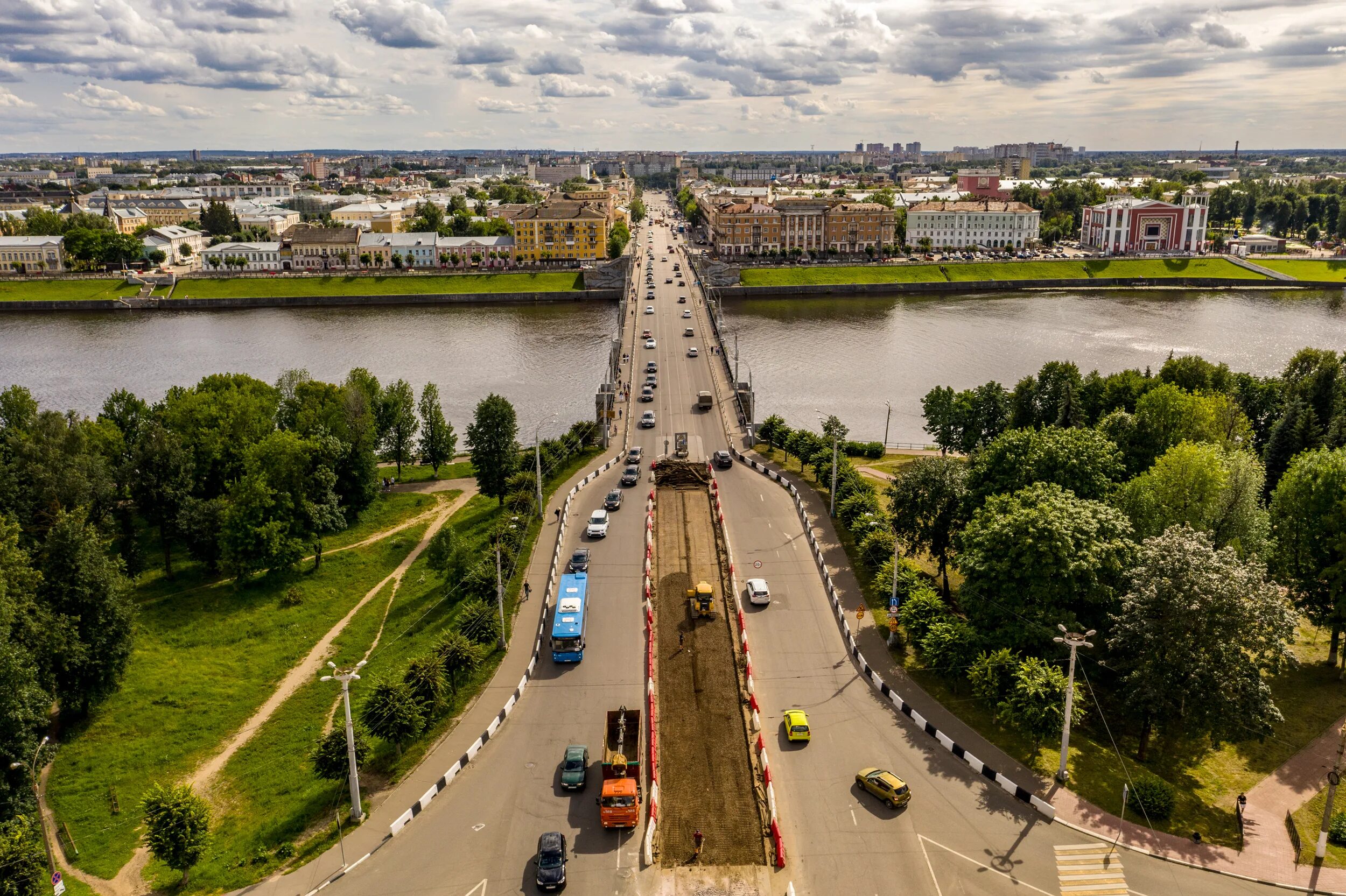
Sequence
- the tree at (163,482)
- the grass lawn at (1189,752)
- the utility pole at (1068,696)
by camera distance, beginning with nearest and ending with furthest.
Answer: the utility pole at (1068,696), the grass lawn at (1189,752), the tree at (163,482)

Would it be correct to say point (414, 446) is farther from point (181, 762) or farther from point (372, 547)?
point (181, 762)

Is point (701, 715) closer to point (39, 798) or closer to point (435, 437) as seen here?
point (39, 798)

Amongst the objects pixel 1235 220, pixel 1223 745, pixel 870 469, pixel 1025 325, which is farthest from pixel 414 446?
pixel 1235 220

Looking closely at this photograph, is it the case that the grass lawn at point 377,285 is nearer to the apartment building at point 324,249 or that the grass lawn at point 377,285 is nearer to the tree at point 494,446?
the apartment building at point 324,249

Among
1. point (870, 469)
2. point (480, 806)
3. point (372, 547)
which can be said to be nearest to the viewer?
point (480, 806)

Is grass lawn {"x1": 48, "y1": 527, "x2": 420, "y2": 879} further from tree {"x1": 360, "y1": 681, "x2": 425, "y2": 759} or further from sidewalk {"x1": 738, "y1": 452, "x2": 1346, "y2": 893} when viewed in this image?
sidewalk {"x1": 738, "y1": 452, "x2": 1346, "y2": 893}

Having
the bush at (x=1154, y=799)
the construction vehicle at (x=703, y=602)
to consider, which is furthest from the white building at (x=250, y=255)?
the bush at (x=1154, y=799)
